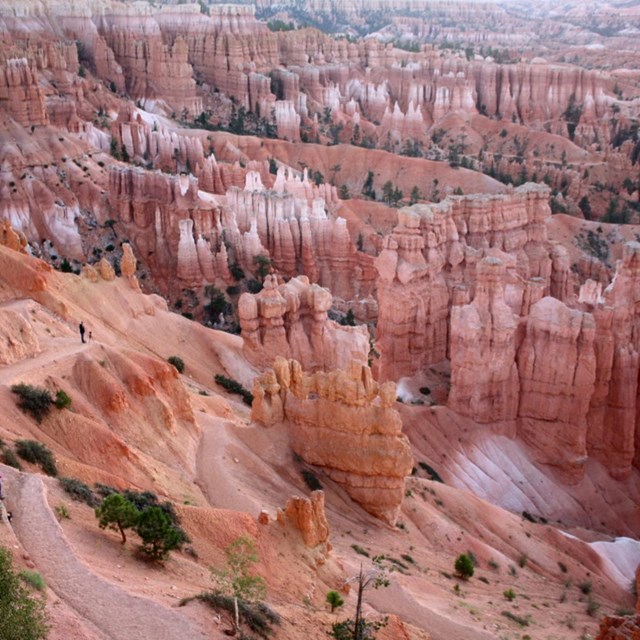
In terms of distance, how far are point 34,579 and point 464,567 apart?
1309 cm

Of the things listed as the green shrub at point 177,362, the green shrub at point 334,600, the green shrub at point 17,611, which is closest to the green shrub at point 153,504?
the green shrub at point 334,600

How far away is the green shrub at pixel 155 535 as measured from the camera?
45.0ft

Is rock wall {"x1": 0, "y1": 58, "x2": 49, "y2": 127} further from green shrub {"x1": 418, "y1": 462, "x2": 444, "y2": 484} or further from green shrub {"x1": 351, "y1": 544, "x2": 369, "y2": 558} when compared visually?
green shrub {"x1": 351, "y1": 544, "x2": 369, "y2": 558}

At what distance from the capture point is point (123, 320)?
32438mm

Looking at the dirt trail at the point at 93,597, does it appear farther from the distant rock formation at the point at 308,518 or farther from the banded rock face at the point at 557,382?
the banded rock face at the point at 557,382

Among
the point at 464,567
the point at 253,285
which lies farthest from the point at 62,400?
the point at 253,285

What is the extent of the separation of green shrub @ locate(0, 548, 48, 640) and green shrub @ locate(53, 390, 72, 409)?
29.0 feet

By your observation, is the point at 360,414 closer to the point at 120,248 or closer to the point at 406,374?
the point at 406,374

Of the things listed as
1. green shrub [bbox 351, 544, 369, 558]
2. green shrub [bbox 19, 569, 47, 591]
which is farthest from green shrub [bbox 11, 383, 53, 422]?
green shrub [bbox 351, 544, 369, 558]

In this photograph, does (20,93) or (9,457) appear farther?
(20,93)

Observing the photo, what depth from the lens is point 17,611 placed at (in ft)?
31.4

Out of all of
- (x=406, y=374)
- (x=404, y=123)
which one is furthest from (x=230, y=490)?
(x=404, y=123)

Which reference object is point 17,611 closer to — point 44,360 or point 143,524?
point 143,524

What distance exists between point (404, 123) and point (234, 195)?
167 ft
